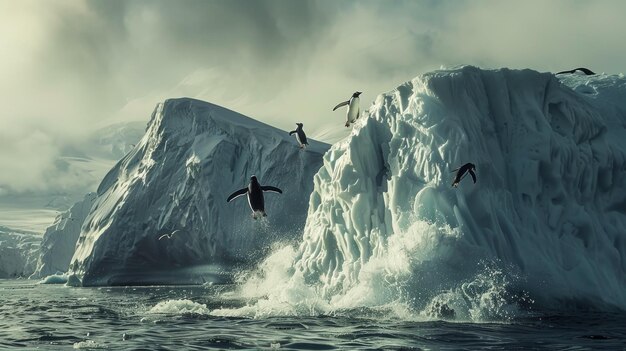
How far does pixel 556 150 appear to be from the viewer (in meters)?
16.5

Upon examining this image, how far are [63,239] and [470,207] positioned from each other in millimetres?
48164

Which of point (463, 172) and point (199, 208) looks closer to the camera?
point (463, 172)

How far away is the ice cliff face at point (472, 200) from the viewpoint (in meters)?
13.9

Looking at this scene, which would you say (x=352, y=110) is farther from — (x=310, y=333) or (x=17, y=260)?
(x=17, y=260)

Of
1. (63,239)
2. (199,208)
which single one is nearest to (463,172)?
(199,208)

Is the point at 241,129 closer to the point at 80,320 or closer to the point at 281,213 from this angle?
the point at 281,213

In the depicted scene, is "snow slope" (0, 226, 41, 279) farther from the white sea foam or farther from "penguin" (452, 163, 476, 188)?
"penguin" (452, 163, 476, 188)

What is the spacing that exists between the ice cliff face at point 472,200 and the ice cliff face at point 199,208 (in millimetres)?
16431

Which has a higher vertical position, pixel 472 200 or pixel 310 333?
pixel 472 200

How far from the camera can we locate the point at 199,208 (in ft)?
115

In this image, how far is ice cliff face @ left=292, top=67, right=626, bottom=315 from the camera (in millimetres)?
13938

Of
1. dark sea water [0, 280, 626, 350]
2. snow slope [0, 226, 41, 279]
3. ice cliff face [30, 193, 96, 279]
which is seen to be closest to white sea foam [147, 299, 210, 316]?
dark sea water [0, 280, 626, 350]

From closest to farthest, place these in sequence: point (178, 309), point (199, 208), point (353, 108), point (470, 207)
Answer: point (470, 207) < point (178, 309) < point (353, 108) < point (199, 208)

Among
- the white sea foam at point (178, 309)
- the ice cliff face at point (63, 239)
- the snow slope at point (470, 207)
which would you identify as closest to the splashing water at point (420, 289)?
the snow slope at point (470, 207)
